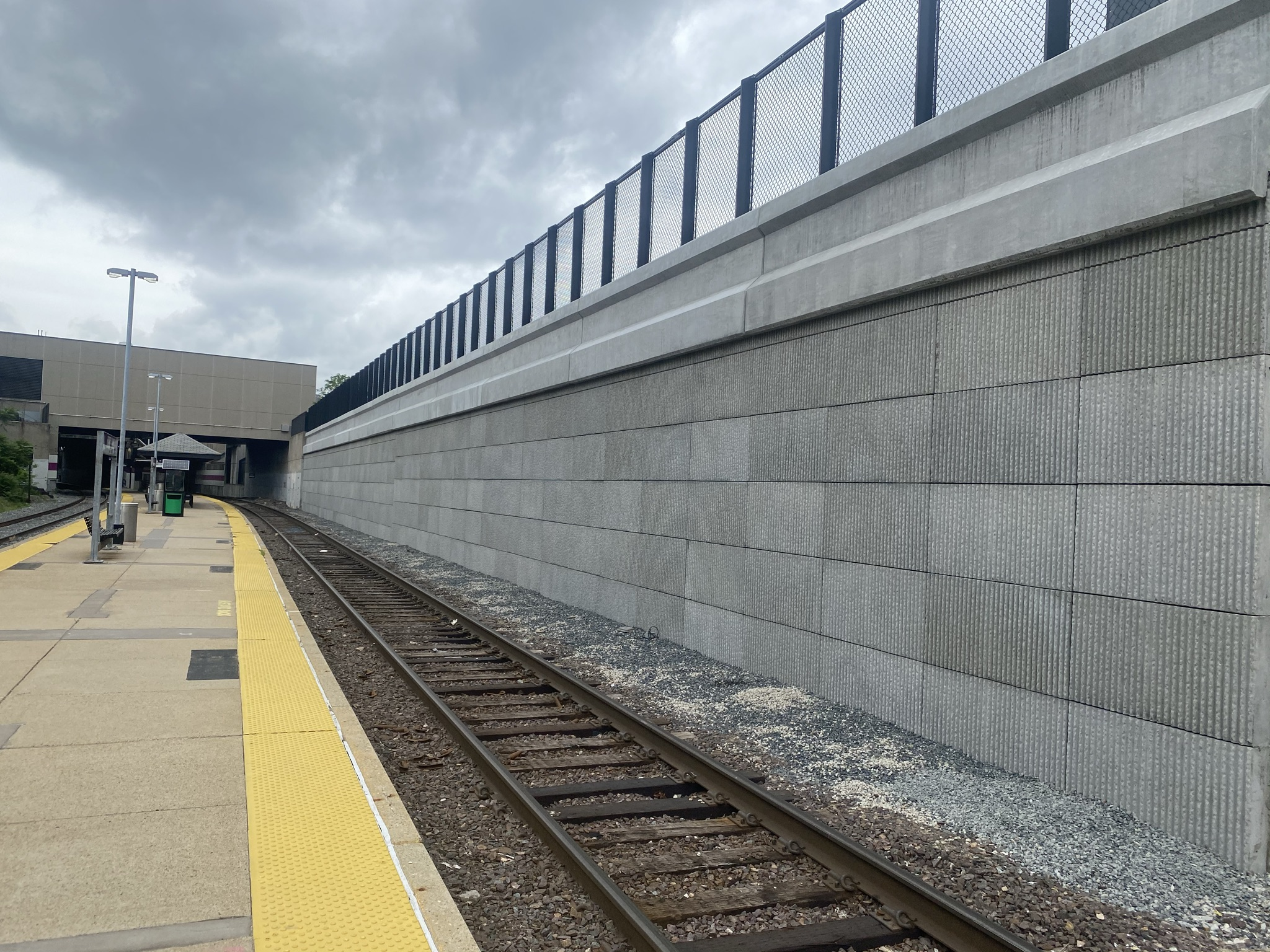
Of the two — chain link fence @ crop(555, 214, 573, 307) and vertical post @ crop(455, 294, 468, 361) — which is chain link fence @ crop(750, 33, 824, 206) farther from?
vertical post @ crop(455, 294, 468, 361)

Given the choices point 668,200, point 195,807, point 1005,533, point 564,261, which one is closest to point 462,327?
point 564,261

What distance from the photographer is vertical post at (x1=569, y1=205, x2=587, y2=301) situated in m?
15.7

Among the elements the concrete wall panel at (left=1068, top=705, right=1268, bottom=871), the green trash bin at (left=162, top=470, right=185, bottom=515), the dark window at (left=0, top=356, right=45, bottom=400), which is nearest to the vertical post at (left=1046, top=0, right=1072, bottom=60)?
the concrete wall panel at (left=1068, top=705, right=1268, bottom=871)

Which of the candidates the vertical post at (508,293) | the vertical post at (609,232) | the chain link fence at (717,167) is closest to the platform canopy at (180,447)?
the vertical post at (508,293)

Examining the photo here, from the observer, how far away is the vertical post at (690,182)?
11.7 metres

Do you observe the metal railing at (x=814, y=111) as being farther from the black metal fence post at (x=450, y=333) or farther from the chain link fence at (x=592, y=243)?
the black metal fence post at (x=450, y=333)

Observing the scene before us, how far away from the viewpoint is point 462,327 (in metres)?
23.8

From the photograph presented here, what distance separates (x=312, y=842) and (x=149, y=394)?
74425 millimetres

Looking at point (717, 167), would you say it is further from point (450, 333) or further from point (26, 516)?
point (26, 516)

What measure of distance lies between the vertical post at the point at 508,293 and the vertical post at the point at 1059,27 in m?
14.4

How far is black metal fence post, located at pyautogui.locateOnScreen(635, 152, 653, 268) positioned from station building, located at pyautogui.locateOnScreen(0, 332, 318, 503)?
5326cm

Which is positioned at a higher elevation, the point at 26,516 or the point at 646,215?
the point at 646,215

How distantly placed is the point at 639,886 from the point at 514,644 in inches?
248

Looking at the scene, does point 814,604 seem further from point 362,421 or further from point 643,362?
point 362,421
